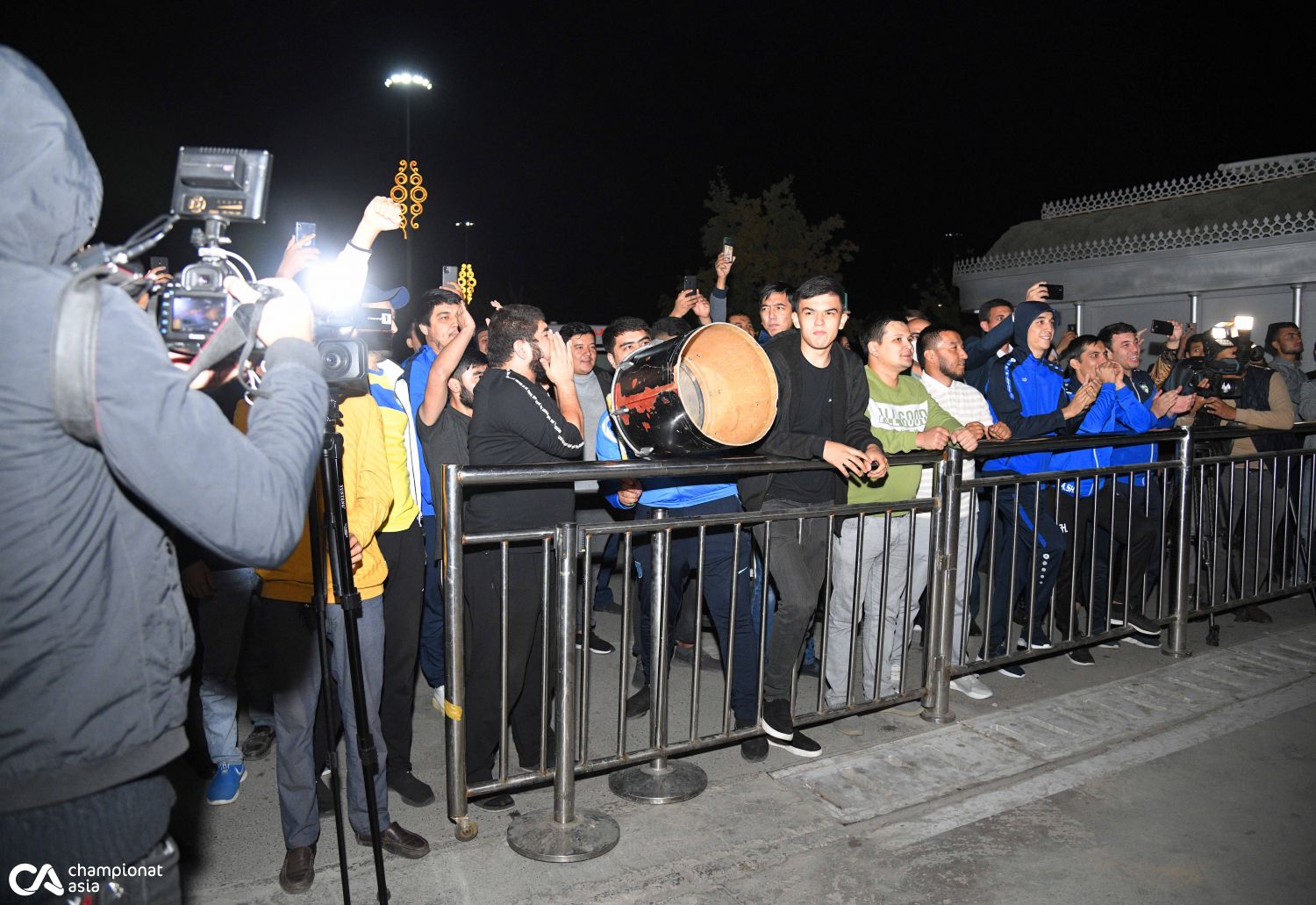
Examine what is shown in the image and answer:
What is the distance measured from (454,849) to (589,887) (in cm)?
66

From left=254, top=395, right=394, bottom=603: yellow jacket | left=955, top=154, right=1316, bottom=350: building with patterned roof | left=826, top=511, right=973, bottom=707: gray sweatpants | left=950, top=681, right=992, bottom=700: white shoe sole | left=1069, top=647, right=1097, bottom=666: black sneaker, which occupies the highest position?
left=955, top=154, right=1316, bottom=350: building with patterned roof

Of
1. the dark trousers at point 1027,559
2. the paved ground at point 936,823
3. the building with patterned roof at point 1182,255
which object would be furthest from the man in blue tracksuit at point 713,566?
the building with patterned roof at point 1182,255

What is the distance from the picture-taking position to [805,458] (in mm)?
4469

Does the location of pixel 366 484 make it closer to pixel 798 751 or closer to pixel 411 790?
pixel 411 790

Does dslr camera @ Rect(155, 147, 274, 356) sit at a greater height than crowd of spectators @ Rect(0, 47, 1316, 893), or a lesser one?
greater

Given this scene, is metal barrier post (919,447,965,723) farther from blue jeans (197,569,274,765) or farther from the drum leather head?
blue jeans (197,569,274,765)

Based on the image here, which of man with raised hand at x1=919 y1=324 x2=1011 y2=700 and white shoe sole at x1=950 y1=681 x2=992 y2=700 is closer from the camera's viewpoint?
white shoe sole at x1=950 y1=681 x2=992 y2=700

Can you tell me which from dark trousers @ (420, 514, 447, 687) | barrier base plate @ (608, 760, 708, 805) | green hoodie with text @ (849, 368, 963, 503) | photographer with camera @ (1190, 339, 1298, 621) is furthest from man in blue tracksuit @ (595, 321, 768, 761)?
photographer with camera @ (1190, 339, 1298, 621)

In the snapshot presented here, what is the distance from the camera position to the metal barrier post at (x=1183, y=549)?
6.03 meters

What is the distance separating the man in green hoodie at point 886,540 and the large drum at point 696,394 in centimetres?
85

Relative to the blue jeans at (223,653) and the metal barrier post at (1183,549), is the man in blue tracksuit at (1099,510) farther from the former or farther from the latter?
the blue jeans at (223,653)

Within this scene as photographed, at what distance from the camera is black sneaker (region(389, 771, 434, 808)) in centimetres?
405

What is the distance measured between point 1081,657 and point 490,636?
4.29 m

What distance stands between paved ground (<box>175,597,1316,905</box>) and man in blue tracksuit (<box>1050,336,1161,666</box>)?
2.90 ft
